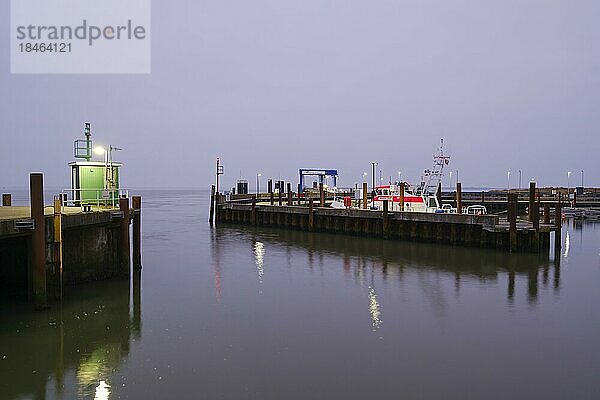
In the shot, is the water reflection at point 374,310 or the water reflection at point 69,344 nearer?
the water reflection at point 69,344

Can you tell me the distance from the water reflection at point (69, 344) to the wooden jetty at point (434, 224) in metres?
21.5

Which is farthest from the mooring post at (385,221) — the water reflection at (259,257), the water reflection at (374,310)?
the water reflection at (374,310)

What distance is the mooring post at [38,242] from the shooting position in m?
15.6

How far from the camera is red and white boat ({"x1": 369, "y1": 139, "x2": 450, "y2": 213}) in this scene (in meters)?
40.1

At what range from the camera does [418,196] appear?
40.6m

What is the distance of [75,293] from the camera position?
63.9 feet

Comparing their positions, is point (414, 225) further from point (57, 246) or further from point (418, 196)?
point (57, 246)

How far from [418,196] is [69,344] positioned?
101 feet

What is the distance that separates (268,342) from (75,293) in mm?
8751

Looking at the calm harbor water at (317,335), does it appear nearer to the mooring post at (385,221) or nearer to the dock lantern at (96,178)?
the dock lantern at (96,178)

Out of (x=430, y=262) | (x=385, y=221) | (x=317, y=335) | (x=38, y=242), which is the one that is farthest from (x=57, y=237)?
(x=385, y=221)

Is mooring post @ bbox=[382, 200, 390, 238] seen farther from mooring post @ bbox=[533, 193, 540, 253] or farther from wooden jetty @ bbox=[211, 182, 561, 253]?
mooring post @ bbox=[533, 193, 540, 253]

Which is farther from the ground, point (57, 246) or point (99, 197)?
point (99, 197)

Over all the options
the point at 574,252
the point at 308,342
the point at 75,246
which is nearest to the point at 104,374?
the point at 308,342
